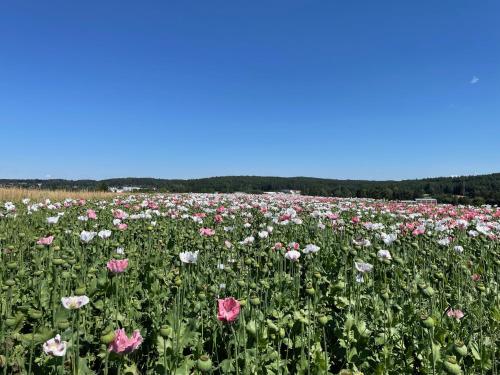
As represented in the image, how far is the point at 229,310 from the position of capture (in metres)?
2.39

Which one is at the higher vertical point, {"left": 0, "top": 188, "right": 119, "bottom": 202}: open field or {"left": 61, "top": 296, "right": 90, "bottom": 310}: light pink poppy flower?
{"left": 0, "top": 188, "right": 119, "bottom": 202}: open field

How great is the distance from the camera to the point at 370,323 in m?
3.46

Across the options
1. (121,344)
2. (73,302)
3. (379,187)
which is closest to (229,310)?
(121,344)

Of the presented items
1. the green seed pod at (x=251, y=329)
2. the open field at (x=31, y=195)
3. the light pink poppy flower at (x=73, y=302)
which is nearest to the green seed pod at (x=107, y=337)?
the light pink poppy flower at (x=73, y=302)

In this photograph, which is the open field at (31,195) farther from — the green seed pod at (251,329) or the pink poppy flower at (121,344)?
the pink poppy flower at (121,344)

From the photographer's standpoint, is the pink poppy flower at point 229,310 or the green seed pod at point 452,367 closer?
the green seed pod at point 452,367

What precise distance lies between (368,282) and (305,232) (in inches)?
135

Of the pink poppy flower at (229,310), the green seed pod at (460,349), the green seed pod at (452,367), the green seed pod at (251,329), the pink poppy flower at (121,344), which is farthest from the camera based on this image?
the green seed pod at (251,329)

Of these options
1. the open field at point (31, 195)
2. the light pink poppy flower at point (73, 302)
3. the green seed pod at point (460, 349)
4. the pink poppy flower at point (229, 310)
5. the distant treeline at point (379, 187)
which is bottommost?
the green seed pod at point (460, 349)

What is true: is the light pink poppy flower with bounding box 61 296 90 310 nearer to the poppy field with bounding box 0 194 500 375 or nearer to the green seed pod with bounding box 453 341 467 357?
the poppy field with bounding box 0 194 500 375

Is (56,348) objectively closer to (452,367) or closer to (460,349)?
(452,367)

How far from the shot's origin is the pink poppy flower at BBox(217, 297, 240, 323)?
235cm

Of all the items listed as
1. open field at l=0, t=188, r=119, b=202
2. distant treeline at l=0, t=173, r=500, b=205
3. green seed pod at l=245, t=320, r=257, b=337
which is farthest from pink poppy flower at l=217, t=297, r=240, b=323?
distant treeline at l=0, t=173, r=500, b=205

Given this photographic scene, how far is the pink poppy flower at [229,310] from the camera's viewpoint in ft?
7.70
